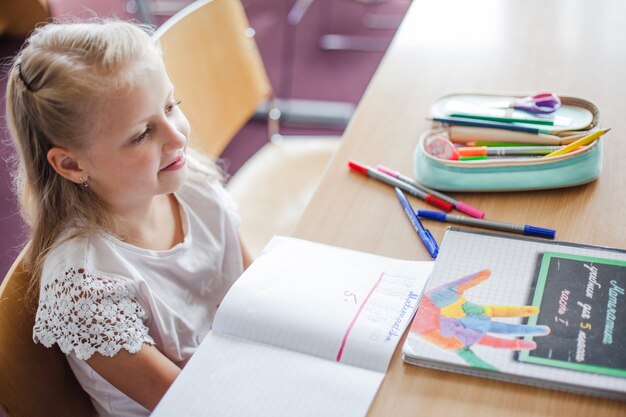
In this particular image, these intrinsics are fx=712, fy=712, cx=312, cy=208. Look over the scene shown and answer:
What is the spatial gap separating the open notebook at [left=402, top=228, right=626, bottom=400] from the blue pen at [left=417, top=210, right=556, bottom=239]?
17 mm

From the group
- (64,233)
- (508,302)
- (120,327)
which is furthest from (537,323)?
(64,233)

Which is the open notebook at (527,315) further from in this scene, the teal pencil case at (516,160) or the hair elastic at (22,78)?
the hair elastic at (22,78)

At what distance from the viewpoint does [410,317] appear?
85 centimetres

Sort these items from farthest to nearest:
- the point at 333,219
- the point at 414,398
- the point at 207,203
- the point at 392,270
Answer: the point at 207,203 < the point at 333,219 < the point at 392,270 < the point at 414,398

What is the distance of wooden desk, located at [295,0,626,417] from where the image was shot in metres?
0.77

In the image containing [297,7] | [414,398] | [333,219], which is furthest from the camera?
[297,7]

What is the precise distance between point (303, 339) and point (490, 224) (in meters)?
0.32

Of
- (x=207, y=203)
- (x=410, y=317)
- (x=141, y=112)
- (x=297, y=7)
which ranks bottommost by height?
(x=297, y=7)

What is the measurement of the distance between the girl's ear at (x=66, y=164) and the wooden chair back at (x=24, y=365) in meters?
0.13

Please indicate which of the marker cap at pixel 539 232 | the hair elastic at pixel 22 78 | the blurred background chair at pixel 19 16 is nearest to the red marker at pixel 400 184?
the marker cap at pixel 539 232

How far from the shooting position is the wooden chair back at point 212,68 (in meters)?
1.37

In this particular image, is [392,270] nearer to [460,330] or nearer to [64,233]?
[460,330]

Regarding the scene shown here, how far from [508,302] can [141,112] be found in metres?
0.53

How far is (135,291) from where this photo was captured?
3.34ft
